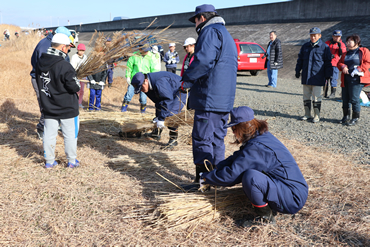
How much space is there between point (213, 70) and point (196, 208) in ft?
4.16

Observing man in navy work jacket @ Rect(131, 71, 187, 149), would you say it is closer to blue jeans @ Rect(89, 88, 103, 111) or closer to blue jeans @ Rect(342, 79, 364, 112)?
blue jeans @ Rect(89, 88, 103, 111)

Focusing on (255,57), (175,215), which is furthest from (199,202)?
(255,57)

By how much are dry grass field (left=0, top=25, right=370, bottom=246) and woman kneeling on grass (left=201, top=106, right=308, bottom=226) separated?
0.93ft

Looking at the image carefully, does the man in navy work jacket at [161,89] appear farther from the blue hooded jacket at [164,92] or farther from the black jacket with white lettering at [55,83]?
the black jacket with white lettering at [55,83]

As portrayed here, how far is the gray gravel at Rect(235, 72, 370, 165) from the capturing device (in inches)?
190

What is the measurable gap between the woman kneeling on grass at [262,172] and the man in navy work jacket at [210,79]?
0.58m

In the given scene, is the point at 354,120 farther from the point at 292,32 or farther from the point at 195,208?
the point at 292,32

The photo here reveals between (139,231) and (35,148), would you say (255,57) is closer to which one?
(35,148)

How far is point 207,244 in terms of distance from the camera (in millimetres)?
2309

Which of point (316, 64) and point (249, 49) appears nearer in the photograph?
point (316, 64)

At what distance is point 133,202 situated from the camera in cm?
292

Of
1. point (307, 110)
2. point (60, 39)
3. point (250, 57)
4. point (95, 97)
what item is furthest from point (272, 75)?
point (60, 39)

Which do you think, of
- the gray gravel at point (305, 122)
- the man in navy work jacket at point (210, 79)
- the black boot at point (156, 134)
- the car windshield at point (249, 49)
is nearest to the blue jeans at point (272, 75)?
the gray gravel at point (305, 122)

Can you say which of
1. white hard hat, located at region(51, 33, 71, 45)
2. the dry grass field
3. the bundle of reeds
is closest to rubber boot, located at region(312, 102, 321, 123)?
the dry grass field
